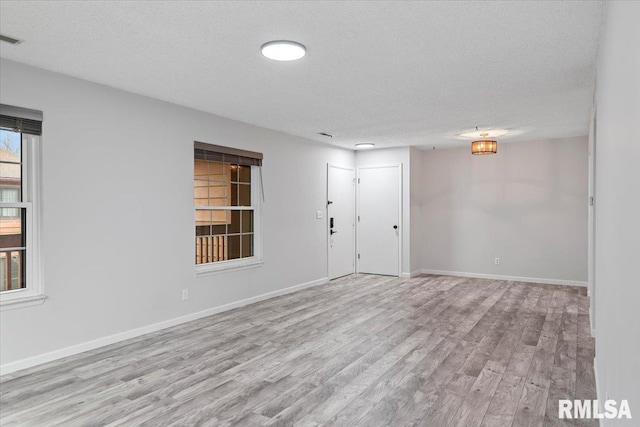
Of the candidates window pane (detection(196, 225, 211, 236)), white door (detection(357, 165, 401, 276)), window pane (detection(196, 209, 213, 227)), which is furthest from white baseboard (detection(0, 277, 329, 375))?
white door (detection(357, 165, 401, 276))

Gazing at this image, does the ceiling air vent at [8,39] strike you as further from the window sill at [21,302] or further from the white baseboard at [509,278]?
the white baseboard at [509,278]

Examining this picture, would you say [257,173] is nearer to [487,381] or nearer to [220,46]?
[220,46]

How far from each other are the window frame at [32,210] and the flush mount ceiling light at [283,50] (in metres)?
2.15

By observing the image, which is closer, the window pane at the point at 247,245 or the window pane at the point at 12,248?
the window pane at the point at 12,248

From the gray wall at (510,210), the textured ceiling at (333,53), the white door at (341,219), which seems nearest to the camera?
the textured ceiling at (333,53)

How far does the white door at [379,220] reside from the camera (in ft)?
25.2

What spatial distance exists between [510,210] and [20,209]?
23.5 feet

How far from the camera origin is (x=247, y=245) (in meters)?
5.67

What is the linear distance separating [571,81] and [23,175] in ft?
16.2

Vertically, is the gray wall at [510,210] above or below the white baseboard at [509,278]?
above

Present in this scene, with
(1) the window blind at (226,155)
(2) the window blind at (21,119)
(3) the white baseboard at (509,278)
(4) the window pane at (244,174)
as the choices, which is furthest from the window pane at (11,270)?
(3) the white baseboard at (509,278)

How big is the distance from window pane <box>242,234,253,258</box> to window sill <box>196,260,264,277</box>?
18 centimetres

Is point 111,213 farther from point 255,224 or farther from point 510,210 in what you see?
point 510,210

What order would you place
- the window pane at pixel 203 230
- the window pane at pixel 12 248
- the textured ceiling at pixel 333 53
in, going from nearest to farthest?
the textured ceiling at pixel 333 53, the window pane at pixel 12 248, the window pane at pixel 203 230
